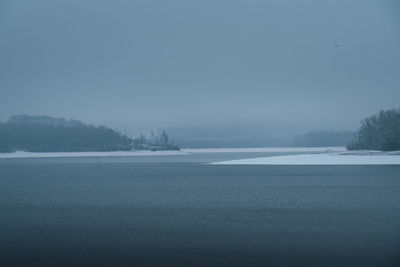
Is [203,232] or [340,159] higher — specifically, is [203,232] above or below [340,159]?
below

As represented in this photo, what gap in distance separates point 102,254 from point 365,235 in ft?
26.8

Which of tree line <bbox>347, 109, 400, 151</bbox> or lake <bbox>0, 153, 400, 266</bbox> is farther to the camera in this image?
tree line <bbox>347, 109, 400, 151</bbox>

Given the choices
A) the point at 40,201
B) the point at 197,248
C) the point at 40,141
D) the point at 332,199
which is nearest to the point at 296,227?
the point at 197,248

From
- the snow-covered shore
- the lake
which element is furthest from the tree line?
the lake

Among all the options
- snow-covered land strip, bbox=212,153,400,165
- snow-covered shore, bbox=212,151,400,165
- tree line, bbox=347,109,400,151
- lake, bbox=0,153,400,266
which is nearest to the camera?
lake, bbox=0,153,400,266

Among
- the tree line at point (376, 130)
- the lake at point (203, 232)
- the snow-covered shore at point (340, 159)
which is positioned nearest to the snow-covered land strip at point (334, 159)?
the snow-covered shore at point (340, 159)

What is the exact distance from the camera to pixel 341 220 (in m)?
18.9

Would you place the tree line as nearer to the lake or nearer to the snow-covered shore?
the snow-covered shore

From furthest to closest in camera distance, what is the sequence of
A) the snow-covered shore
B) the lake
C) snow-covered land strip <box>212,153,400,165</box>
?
1. the snow-covered shore
2. snow-covered land strip <box>212,153,400,165</box>
3. the lake

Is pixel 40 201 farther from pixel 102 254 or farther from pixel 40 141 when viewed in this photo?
pixel 40 141

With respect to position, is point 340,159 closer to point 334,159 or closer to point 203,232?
point 334,159

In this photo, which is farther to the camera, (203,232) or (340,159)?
(340,159)

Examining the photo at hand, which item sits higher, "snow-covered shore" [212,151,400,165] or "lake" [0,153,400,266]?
"snow-covered shore" [212,151,400,165]

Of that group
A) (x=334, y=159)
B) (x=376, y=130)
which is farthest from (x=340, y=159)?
(x=376, y=130)
